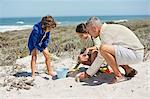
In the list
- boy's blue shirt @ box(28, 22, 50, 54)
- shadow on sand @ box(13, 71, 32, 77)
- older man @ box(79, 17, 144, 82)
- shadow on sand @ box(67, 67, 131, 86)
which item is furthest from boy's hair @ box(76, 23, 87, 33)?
shadow on sand @ box(13, 71, 32, 77)

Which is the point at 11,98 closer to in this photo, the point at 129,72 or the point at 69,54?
the point at 129,72

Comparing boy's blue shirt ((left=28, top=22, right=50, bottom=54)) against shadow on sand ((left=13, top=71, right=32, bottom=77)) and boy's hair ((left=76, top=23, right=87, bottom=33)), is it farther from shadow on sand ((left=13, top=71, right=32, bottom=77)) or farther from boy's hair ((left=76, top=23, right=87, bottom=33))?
boy's hair ((left=76, top=23, right=87, bottom=33))

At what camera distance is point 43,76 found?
6.61 m

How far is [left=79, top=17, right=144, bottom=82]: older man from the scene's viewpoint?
5664mm

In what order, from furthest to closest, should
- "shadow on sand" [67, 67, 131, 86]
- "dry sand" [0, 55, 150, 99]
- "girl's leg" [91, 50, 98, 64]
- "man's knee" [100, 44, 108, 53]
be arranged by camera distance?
"girl's leg" [91, 50, 98, 64] → "shadow on sand" [67, 67, 131, 86] → "man's knee" [100, 44, 108, 53] → "dry sand" [0, 55, 150, 99]

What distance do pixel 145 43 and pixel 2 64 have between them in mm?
3793

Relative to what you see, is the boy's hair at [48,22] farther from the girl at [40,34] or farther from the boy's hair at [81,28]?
the boy's hair at [81,28]

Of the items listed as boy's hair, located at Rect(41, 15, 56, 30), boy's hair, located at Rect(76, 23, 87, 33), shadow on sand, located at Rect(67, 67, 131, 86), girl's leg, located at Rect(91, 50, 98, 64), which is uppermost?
boy's hair, located at Rect(41, 15, 56, 30)

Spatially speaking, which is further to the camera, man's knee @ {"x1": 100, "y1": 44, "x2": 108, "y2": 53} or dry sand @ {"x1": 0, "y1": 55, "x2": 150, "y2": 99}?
man's knee @ {"x1": 100, "y1": 44, "x2": 108, "y2": 53}

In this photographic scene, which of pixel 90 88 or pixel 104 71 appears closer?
pixel 90 88

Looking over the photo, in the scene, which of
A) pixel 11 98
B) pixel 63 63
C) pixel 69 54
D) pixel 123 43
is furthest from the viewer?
pixel 69 54

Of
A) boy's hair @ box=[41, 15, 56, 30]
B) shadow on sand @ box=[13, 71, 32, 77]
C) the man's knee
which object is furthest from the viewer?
shadow on sand @ box=[13, 71, 32, 77]

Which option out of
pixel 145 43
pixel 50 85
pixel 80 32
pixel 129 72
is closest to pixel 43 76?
pixel 50 85

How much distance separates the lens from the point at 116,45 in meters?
5.78
